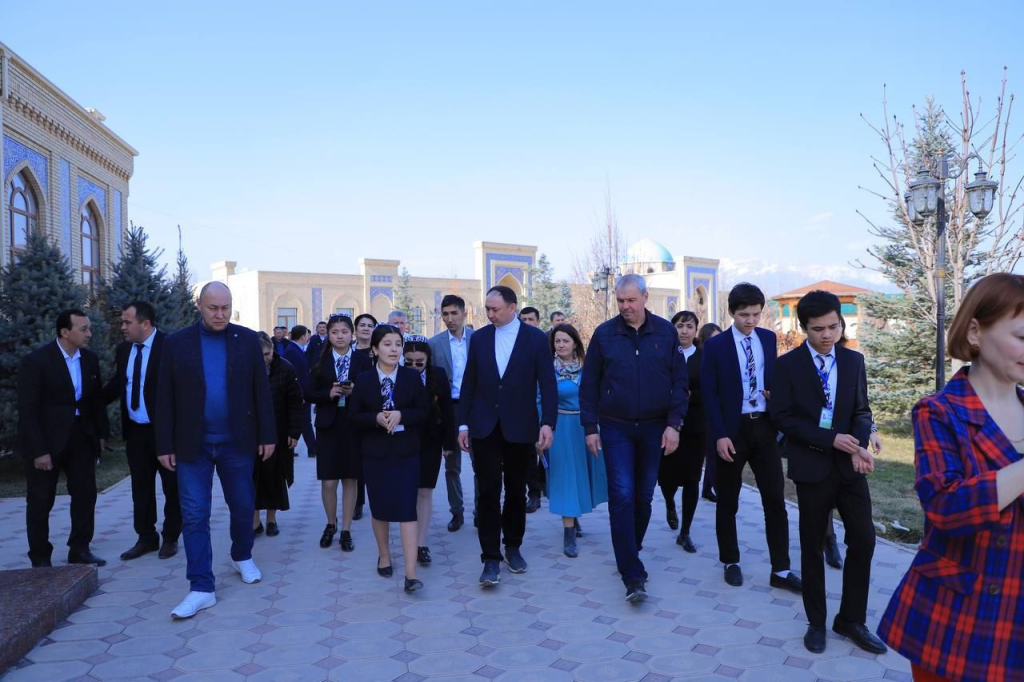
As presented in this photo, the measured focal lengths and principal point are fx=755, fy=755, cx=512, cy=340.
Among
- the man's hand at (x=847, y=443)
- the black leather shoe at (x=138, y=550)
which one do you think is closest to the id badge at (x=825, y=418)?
the man's hand at (x=847, y=443)

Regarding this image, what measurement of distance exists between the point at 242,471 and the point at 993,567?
4.49 m

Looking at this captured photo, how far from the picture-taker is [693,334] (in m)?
7.11

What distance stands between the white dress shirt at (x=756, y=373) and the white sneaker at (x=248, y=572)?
11.7 ft

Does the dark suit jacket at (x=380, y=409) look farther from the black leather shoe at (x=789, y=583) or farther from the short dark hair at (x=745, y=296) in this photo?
the black leather shoe at (x=789, y=583)

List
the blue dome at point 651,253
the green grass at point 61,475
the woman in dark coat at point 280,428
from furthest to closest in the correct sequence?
the blue dome at point 651,253
the green grass at point 61,475
the woman in dark coat at point 280,428

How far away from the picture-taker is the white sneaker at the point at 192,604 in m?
4.60

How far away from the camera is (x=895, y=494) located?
8.13m

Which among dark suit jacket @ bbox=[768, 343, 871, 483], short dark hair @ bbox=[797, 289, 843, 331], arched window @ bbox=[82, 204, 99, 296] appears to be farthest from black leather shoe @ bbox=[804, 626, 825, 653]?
arched window @ bbox=[82, 204, 99, 296]

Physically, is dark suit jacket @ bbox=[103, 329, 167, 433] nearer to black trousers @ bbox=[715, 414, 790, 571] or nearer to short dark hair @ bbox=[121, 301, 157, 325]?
short dark hair @ bbox=[121, 301, 157, 325]

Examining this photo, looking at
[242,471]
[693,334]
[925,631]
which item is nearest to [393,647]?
[242,471]

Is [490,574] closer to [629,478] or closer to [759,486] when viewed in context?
[629,478]

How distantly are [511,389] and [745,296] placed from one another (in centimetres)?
173

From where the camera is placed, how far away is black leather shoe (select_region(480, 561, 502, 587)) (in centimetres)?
507

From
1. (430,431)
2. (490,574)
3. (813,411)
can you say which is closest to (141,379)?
(430,431)
